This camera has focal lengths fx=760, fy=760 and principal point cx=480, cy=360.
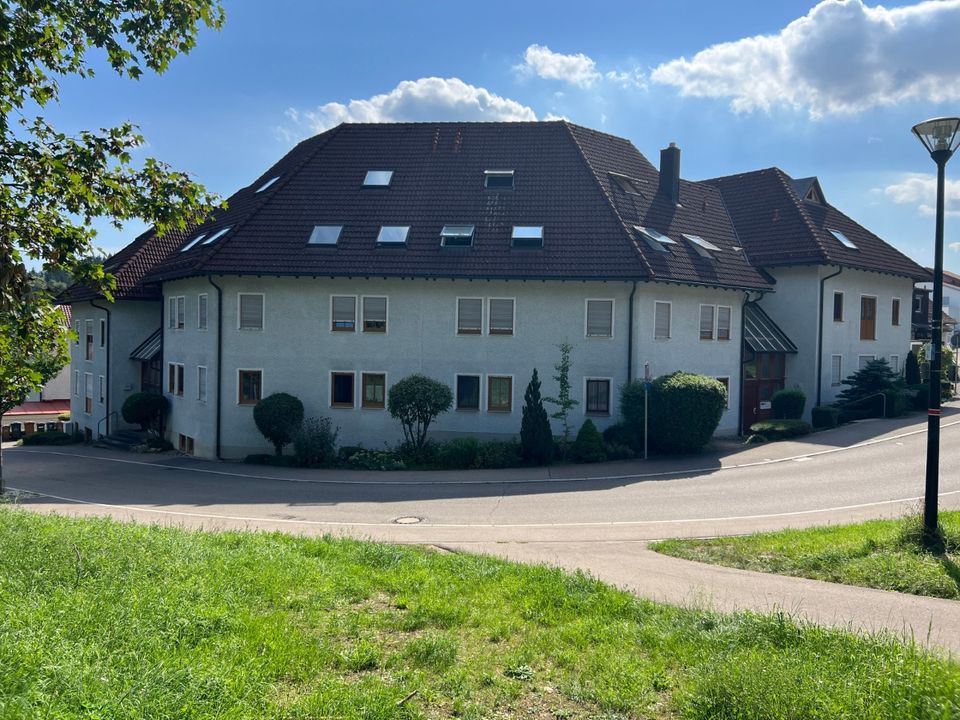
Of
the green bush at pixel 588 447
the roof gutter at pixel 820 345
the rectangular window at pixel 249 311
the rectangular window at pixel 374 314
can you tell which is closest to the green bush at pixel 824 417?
the roof gutter at pixel 820 345

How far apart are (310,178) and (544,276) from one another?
393 inches

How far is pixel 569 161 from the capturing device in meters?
27.8

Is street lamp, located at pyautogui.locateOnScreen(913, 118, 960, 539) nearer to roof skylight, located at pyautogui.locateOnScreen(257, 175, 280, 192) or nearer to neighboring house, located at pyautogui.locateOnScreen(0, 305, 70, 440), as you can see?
roof skylight, located at pyautogui.locateOnScreen(257, 175, 280, 192)

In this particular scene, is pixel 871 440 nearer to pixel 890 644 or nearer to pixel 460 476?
pixel 460 476

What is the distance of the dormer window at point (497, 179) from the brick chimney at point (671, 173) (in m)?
6.99

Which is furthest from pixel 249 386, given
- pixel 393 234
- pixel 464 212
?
pixel 464 212

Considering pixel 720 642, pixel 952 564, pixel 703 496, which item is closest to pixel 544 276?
pixel 703 496

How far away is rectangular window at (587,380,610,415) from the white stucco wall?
222 mm

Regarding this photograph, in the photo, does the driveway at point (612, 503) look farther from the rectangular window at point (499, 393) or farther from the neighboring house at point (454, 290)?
the rectangular window at point (499, 393)

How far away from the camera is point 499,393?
24.3 meters

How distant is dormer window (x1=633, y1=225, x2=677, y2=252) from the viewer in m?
25.4

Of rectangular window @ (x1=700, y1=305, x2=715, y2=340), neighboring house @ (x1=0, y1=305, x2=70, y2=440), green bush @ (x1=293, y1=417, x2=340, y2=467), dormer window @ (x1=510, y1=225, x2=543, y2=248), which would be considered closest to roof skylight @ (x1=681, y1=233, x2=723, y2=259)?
rectangular window @ (x1=700, y1=305, x2=715, y2=340)

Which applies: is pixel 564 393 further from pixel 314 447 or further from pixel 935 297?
pixel 935 297

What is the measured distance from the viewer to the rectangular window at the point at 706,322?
26297 mm
